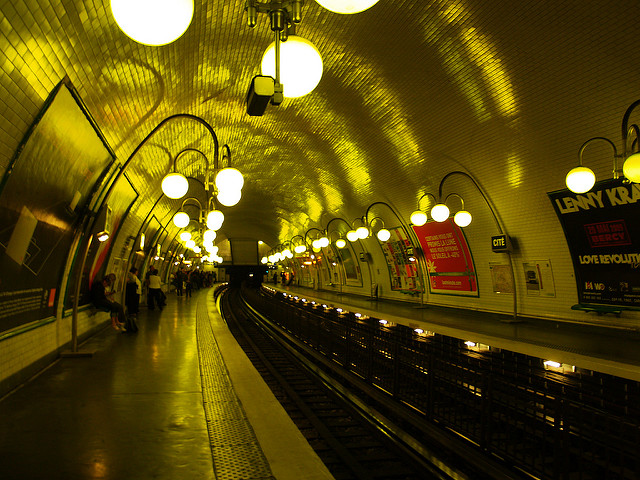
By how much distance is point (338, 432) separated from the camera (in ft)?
24.1

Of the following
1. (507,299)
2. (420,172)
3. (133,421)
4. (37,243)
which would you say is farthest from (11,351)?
(507,299)

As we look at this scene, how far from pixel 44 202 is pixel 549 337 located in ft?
29.4

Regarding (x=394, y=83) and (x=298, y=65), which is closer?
(x=298, y=65)

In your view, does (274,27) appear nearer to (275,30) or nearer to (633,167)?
(275,30)

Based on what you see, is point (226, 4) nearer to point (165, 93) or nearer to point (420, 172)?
point (165, 93)

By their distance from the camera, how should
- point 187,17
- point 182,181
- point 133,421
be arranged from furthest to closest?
point 182,181 < point 133,421 < point 187,17

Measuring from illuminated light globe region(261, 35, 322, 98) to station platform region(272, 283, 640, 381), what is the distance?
606cm

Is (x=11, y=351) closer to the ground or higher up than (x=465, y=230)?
closer to the ground

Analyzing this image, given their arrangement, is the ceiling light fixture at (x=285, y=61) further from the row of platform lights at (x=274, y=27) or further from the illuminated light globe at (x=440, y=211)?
the illuminated light globe at (x=440, y=211)

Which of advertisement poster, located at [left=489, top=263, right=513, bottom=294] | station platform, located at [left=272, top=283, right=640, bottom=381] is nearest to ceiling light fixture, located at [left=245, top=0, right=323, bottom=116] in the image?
station platform, located at [left=272, top=283, right=640, bottom=381]

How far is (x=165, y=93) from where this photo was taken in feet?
28.2

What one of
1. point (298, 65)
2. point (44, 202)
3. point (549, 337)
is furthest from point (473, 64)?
point (44, 202)

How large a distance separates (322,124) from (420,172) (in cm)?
284

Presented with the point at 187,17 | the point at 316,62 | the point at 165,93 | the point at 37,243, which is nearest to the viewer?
the point at 187,17
